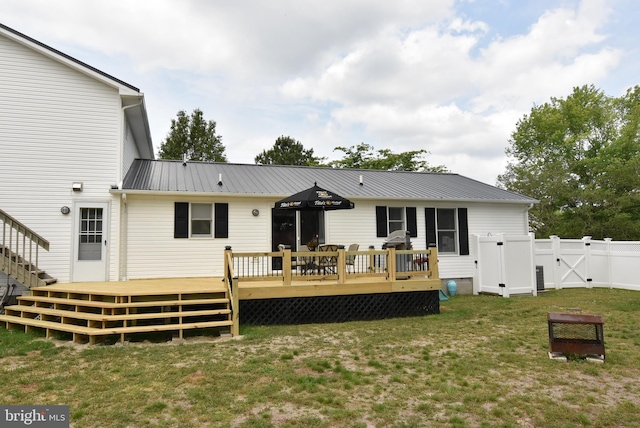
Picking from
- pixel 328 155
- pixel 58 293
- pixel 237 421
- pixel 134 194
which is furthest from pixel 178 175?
pixel 328 155

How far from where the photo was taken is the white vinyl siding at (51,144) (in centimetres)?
876

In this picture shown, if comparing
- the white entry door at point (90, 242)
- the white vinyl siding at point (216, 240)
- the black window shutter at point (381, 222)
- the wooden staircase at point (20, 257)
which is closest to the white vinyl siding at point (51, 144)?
the white entry door at point (90, 242)

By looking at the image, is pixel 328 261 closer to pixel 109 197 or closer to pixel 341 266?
pixel 341 266

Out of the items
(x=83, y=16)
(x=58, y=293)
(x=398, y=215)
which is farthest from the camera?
(x=398, y=215)

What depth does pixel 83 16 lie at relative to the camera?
10.5m

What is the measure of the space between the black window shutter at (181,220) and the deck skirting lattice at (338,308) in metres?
3.26

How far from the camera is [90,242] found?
9.06 metres

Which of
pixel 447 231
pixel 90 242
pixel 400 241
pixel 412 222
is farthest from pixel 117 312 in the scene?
pixel 447 231

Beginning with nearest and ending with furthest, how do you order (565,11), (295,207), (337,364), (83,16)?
(337,364), (295,207), (83,16), (565,11)

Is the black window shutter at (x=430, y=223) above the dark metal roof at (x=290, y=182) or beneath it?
beneath

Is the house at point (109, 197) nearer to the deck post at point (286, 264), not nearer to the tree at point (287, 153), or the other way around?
the deck post at point (286, 264)

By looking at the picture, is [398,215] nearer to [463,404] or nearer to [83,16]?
[463,404]

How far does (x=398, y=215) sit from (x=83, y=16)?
10.4 meters

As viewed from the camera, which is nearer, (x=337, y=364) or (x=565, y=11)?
(x=337, y=364)
